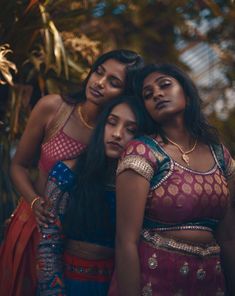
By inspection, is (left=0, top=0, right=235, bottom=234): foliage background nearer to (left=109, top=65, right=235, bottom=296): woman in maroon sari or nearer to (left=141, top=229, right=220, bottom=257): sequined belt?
(left=109, top=65, right=235, bottom=296): woman in maroon sari

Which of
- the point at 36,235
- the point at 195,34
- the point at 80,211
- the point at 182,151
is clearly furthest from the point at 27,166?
the point at 195,34

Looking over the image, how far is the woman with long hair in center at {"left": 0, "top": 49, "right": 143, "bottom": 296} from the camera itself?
3.63 m

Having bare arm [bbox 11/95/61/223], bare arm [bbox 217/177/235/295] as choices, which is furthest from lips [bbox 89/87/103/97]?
bare arm [bbox 217/177/235/295]

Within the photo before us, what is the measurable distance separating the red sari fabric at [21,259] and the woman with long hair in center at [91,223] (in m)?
0.30

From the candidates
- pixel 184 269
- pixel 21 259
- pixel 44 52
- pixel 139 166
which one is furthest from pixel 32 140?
pixel 44 52

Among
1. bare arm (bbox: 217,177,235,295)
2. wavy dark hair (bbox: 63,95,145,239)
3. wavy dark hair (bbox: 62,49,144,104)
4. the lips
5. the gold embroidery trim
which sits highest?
wavy dark hair (bbox: 62,49,144,104)

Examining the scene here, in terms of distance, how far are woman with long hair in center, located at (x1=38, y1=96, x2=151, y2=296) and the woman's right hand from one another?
0.09 feet

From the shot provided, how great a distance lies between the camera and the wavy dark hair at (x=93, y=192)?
131 inches

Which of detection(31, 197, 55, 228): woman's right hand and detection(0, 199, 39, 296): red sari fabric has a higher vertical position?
detection(31, 197, 55, 228): woman's right hand

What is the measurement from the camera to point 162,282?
314cm

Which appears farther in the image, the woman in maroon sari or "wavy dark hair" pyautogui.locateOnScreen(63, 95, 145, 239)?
"wavy dark hair" pyautogui.locateOnScreen(63, 95, 145, 239)

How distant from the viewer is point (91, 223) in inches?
131

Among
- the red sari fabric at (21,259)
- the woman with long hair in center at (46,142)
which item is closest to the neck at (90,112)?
the woman with long hair in center at (46,142)

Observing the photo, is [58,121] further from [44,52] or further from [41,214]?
[44,52]
